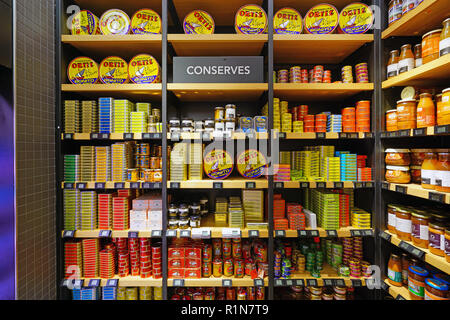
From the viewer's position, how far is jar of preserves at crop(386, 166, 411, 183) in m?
1.91

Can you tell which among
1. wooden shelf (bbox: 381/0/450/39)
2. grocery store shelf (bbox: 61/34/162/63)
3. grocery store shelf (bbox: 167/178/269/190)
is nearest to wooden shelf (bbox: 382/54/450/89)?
wooden shelf (bbox: 381/0/450/39)

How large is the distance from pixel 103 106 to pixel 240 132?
1.38m

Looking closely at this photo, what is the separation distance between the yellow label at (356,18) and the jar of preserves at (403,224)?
1776 mm

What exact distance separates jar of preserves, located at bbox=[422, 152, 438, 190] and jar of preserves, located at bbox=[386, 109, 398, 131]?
0.36m

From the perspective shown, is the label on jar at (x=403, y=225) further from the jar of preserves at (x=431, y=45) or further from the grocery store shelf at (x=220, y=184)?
the jar of preserves at (x=431, y=45)

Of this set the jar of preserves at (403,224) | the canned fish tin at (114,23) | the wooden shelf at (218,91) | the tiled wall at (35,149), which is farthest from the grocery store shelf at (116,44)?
the jar of preserves at (403,224)

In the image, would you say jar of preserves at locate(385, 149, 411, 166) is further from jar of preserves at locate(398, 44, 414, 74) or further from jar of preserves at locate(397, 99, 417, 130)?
jar of preserves at locate(398, 44, 414, 74)

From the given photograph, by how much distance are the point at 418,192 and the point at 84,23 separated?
3411 millimetres

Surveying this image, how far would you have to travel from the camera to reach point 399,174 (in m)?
1.93

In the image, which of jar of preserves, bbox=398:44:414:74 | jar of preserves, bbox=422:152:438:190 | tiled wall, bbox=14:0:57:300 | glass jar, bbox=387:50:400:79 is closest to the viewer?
jar of preserves, bbox=422:152:438:190

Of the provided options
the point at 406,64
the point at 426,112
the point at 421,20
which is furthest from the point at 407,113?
the point at 421,20

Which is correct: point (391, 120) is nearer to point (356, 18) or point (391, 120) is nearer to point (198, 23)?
point (356, 18)

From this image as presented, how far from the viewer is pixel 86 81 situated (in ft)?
7.21
